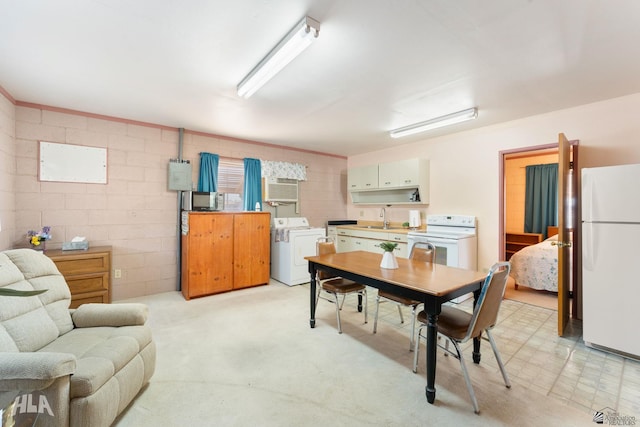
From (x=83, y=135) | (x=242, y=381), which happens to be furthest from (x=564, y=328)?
(x=83, y=135)

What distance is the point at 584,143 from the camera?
127 inches

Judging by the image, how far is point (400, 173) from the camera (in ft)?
16.2

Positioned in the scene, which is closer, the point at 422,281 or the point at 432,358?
the point at 432,358

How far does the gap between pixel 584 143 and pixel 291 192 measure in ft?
14.0

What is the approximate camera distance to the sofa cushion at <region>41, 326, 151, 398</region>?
1.42m

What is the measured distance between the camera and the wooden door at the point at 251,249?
4.37m

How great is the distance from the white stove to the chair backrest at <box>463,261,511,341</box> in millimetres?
1942

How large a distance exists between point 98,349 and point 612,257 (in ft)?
13.2

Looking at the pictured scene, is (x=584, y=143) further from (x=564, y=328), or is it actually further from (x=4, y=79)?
(x=4, y=79)

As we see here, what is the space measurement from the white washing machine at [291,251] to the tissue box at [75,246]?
2602 millimetres

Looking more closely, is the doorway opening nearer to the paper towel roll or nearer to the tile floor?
the tile floor

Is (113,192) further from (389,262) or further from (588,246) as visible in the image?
(588,246)

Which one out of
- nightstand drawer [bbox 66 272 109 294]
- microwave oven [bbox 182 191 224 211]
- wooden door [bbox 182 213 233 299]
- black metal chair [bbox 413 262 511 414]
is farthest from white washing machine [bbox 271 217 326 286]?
black metal chair [bbox 413 262 511 414]

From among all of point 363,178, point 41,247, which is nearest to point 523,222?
point 363,178
